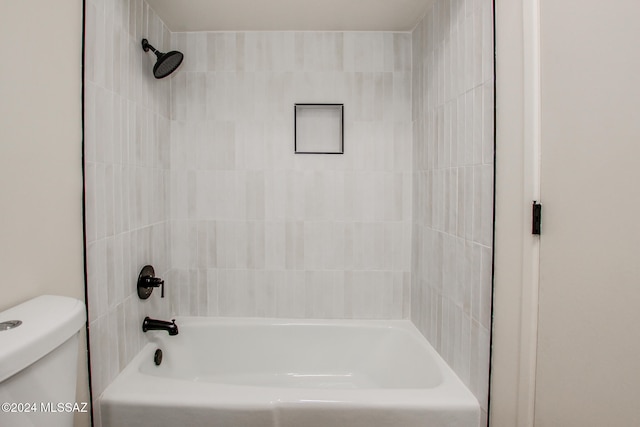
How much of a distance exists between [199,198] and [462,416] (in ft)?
5.52

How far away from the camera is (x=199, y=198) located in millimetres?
1985

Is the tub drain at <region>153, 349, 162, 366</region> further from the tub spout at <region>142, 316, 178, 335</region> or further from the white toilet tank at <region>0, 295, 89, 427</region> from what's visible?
the white toilet tank at <region>0, 295, 89, 427</region>

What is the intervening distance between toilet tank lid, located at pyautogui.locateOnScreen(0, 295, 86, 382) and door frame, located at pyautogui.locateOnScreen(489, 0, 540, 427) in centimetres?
124

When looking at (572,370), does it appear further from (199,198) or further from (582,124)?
(199,198)

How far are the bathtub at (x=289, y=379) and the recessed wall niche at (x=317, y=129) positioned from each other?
3.46ft

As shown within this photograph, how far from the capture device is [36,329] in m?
0.75

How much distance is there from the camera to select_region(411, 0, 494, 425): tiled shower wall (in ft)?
3.88

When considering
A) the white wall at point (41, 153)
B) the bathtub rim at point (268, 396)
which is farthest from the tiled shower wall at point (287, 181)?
the white wall at point (41, 153)

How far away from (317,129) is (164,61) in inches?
34.1

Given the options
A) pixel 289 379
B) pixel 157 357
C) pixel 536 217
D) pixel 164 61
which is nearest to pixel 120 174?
pixel 164 61

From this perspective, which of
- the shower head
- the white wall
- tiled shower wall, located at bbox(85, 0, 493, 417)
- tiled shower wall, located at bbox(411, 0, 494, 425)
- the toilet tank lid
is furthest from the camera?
tiled shower wall, located at bbox(85, 0, 493, 417)

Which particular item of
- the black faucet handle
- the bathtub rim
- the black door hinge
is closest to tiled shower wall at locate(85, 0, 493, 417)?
the black faucet handle

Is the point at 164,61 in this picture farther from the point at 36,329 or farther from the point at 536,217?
the point at 536,217

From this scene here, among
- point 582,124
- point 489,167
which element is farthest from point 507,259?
point 582,124
